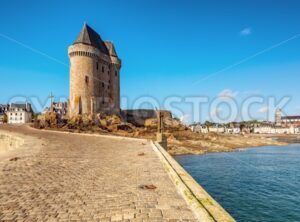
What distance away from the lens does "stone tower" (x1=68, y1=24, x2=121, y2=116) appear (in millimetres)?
53594

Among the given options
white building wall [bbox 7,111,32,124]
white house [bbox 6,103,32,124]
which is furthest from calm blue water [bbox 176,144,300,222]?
white house [bbox 6,103,32,124]

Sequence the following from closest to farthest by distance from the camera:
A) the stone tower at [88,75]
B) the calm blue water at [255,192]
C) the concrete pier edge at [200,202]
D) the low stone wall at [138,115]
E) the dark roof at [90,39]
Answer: the concrete pier edge at [200,202] → the calm blue water at [255,192] → the stone tower at [88,75] → the dark roof at [90,39] → the low stone wall at [138,115]

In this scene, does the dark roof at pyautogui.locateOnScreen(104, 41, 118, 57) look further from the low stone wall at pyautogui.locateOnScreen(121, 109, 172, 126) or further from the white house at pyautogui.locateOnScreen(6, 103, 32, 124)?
the white house at pyautogui.locateOnScreen(6, 103, 32, 124)

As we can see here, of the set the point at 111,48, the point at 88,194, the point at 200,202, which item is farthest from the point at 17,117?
the point at 200,202

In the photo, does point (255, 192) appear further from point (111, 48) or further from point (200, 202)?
point (111, 48)

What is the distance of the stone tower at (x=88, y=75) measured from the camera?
53.6 metres

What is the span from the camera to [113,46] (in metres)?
67.1

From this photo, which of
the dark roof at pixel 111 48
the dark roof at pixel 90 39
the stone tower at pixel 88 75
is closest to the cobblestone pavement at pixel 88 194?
the stone tower at pixel 88 75

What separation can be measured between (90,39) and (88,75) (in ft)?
26.5

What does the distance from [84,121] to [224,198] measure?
127ft

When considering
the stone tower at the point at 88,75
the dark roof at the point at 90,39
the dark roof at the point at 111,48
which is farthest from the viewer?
the dark roof at the point at 111,48

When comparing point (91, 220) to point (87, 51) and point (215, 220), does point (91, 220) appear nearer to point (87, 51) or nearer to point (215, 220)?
point (215, 220)

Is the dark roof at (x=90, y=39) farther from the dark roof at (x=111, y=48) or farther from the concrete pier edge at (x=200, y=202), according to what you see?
the concrete pier edge at (x=200, y=202)

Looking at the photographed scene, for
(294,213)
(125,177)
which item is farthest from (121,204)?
(294,213)
